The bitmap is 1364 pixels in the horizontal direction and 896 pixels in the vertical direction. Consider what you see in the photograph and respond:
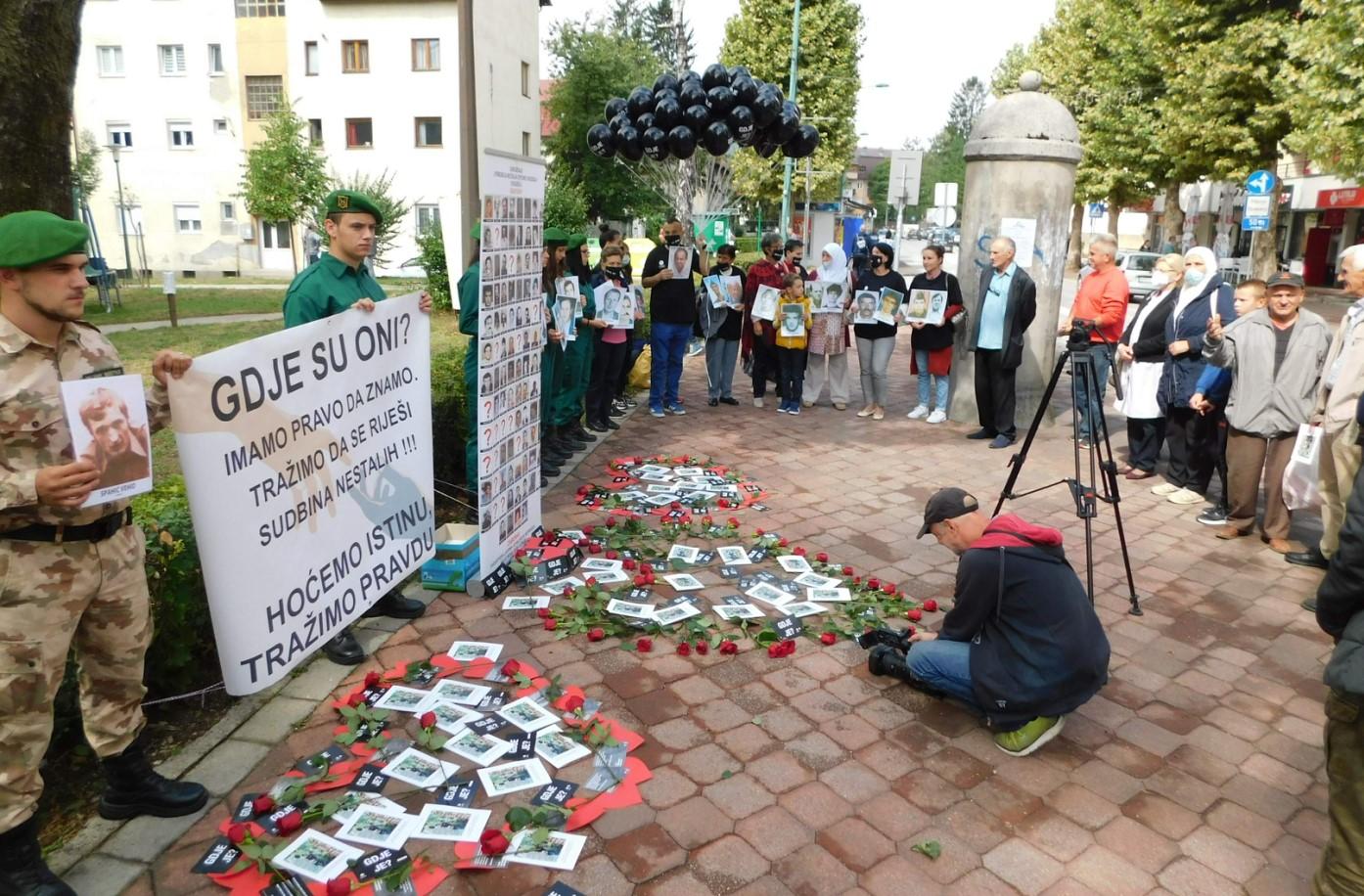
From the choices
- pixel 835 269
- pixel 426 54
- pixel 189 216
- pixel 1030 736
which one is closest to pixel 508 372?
pixel 1030 736

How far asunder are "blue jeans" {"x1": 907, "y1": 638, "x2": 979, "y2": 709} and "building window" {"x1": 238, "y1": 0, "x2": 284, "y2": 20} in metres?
44.5

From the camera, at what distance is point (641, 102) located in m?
13.8

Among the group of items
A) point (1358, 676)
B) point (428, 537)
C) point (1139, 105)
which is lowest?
point (428, 537)

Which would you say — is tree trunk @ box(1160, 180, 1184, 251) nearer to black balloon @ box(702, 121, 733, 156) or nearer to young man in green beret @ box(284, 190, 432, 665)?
black balloon @ box(702, 121, 733, 156)

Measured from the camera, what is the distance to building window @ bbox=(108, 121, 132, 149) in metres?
41.4

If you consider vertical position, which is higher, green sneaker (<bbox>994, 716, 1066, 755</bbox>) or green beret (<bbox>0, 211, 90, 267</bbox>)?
green beret (<bbox>0, 211, 90, 267</bbox>)

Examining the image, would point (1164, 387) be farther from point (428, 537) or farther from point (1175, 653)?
point (428, 537)

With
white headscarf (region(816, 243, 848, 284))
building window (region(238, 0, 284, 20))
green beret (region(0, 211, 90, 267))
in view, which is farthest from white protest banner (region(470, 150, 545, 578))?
building window (region(238, 0, 284, 20))

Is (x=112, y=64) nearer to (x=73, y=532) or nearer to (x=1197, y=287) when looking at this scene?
(x=1197, y=287)

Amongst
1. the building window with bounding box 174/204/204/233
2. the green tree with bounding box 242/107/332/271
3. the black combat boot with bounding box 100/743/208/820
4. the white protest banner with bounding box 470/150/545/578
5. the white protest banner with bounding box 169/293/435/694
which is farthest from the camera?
the building window with bounding box 174/204/204/233

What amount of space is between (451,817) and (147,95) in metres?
47.5

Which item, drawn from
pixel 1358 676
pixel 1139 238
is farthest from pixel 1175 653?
pixel 1139 238

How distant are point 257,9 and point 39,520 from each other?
4466 centimetres

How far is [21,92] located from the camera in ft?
13.8
